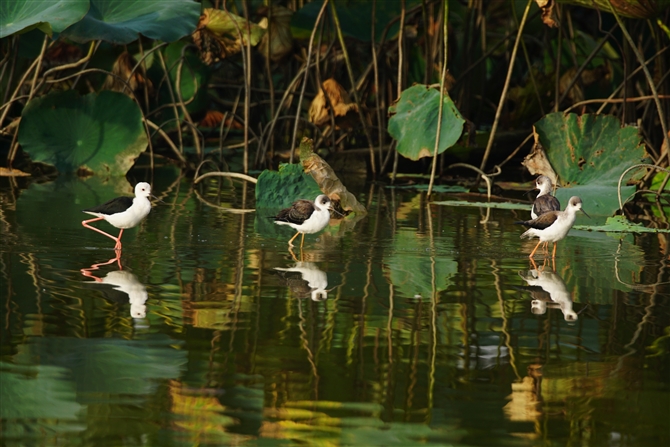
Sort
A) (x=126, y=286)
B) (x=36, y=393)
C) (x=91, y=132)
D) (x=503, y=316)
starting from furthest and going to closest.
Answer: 1. (x=91, y=132)
2. (x=126, y=286)
3. (x=503, y=316)
4. (x=36, y=393)

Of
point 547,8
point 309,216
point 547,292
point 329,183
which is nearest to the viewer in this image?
point 547,292

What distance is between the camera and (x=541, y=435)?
3.12m

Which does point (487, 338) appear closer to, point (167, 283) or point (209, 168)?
point (167, 283)

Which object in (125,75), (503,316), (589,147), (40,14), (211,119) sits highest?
(211,119)

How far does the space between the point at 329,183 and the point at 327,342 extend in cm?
429

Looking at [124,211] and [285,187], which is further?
[285,187]

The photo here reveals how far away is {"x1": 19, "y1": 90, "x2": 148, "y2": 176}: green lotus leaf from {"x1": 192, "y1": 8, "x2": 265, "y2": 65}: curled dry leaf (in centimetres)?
140

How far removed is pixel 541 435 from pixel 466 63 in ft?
30.0

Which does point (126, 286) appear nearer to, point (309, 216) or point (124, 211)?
point (124, 211)

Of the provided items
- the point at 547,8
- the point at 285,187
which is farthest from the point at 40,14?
the point at 547,8

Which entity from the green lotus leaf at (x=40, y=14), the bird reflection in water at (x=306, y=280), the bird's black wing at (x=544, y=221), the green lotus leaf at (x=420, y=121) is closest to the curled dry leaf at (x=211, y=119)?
the green lotus leaf at (x=420, y=121)

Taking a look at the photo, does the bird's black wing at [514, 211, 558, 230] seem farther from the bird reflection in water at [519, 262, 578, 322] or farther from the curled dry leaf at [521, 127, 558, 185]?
the curled dry leaf at [521, 127, 558, 185]

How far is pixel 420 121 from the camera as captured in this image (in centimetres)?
967

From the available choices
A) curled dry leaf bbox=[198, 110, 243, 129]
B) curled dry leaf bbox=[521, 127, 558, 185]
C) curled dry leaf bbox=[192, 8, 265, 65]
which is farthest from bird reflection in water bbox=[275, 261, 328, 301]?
curled dry leaf bbox=[198, 110, 243, 129]
